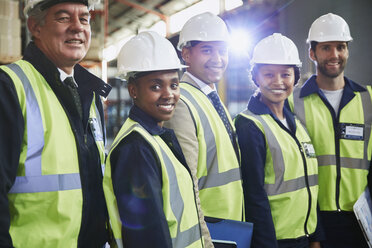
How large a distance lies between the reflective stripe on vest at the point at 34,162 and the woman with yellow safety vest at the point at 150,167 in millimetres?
210

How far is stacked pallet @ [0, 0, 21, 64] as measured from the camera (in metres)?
5.02

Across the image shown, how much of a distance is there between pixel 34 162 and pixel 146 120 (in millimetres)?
535

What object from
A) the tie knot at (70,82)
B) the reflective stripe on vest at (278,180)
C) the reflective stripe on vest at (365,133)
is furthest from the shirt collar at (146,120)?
the reflective stripe on vest at (365,133)

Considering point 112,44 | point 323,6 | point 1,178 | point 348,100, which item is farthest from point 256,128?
point 112,44

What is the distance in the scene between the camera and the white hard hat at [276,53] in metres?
2.41

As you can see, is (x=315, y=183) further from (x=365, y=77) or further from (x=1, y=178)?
(x=365, y=77)

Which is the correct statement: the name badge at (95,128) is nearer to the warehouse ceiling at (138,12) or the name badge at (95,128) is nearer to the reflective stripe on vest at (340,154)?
the reflective stripe on vest at (340,154)

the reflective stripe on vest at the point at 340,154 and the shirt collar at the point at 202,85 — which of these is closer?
the shirt collar at the point at 202,85

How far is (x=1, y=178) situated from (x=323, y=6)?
473cm

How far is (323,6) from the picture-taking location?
15.5 feet

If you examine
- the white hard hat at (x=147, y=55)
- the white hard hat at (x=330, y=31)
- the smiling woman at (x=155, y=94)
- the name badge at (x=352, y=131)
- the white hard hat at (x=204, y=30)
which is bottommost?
the name badge at (x=352, y=131)

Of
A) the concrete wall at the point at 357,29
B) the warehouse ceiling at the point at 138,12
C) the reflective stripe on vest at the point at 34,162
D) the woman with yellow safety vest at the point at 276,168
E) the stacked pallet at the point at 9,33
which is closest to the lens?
the reflective stripe on vest at the point at 34,162

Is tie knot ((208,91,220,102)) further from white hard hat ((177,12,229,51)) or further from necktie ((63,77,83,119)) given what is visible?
necktie ((63,77,83,119))

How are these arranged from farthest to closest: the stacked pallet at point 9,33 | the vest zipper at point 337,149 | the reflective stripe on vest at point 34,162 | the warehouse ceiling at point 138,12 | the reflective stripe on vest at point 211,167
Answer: the warehouse ceiling at point 138,12, the stacked pallet at point 9,33, the vest zipper at point 337,149, the reflective stripe on vest at point 211,167, the reflective stripe on vest at point 34,162
